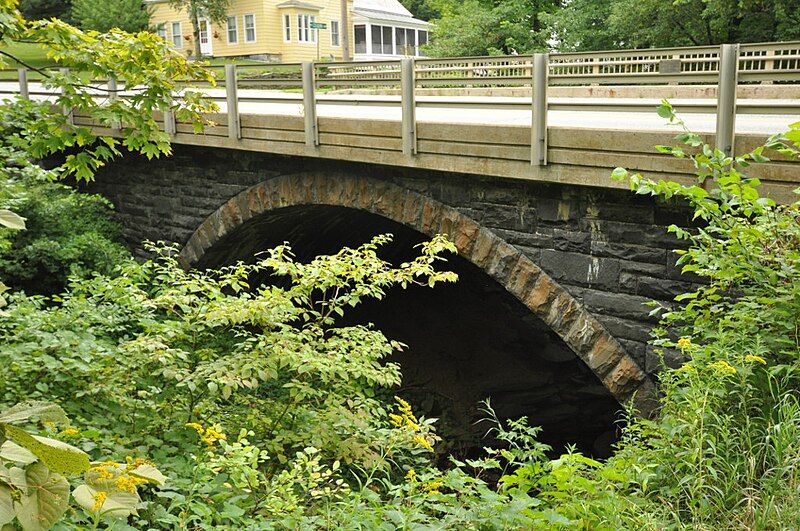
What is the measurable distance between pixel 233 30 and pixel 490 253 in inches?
1337

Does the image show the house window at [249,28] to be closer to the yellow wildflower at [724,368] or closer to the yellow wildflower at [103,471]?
the yellow wildflower at [724,368]

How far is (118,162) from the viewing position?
47.2 feet

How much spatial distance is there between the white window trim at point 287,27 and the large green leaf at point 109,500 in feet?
126

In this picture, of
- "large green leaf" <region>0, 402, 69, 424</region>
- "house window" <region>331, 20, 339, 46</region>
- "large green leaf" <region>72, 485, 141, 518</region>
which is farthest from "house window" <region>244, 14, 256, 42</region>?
"large green leaf" <region>72, 485, 141, 518</region>

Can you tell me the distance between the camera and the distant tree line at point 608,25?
17900 mm

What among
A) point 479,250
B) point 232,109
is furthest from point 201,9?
point 479,250

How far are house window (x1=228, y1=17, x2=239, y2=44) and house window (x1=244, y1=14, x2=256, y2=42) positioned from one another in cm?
51

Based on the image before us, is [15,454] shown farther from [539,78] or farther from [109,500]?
[539,78]

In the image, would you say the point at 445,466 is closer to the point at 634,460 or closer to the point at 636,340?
the point at 636,340

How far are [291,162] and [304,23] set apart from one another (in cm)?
3034

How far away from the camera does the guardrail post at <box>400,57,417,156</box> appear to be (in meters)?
8.24

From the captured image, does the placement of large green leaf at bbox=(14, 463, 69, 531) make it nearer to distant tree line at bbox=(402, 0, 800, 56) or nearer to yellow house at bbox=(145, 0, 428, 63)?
distant tree line at bbox=(402, 0, 800, 56)

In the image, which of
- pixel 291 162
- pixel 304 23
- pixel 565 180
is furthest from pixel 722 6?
pixel 304 23

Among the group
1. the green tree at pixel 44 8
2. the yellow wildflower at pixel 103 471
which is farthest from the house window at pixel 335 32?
the yellow wildflower at pixel 103 471
